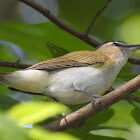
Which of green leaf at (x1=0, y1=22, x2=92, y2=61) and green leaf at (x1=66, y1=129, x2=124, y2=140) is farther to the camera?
green leaf at (x1=0, y1=22, x2=92, y2=61)

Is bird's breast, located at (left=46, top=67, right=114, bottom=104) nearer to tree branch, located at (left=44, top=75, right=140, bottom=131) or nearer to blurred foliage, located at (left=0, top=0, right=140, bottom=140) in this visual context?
blurred foliage, located at (left=0, top=0, right=140, bottom=140)

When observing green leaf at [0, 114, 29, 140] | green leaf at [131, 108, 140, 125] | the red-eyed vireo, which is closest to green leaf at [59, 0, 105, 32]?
the red-eyed vireo

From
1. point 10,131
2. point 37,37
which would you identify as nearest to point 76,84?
point 37,37

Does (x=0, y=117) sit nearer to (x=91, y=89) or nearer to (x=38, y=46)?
(x=91, y=89)

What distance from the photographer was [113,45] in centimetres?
336

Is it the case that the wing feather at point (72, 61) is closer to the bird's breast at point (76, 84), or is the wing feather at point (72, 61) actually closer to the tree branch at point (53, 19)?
the bird's breast at point (76, 84)

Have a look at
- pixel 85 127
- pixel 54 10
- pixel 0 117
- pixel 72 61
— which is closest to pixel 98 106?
pixel 85 127

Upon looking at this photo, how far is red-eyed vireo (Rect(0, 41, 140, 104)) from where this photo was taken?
8.04ft

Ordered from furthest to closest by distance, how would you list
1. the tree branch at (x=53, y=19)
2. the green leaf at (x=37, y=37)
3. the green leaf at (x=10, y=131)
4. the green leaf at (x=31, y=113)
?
the tree branch at (x=53, y=19)
the green leaf at (x=37, y=37)
the green leaf at (x=31, y=113)
the green leaf at (x=10, y=131)

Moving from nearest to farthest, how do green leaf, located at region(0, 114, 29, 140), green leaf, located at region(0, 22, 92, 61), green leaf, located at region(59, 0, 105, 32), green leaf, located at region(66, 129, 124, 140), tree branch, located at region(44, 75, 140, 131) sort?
1. green leaf, located at region(0, 114, 29, 140)
2. tree branch, located at region(44, 75, 140, 131)
3. green leaf, located at region(66, 129, 124, 140)
4. green leaf, located at region(0, 22, 92, 61)
5. green leaf, located at region(59, 0, 105, 32)

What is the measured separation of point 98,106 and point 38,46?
131 cm

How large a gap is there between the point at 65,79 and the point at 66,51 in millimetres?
352

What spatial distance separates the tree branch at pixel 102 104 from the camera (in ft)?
5.54

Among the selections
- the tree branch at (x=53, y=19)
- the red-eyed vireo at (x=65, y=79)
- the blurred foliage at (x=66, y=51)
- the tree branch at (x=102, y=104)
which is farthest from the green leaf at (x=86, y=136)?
the tree branch at (x=53, y=19)
